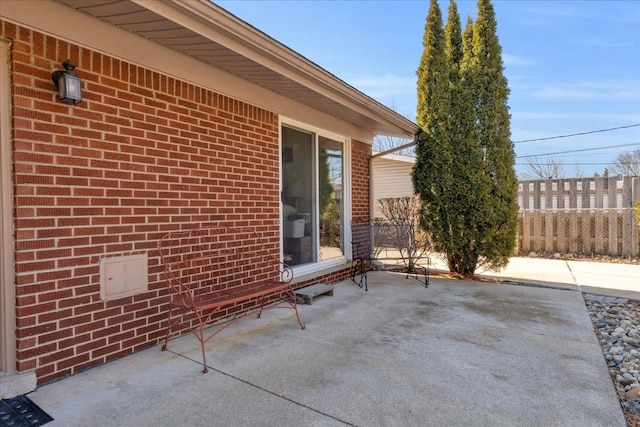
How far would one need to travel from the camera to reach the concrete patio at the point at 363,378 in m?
1.86

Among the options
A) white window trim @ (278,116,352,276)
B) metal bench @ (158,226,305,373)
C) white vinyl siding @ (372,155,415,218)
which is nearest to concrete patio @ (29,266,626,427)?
metal bench @ (158,226,305,373)

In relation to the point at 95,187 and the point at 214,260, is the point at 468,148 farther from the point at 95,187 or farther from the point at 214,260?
the point at 95,187

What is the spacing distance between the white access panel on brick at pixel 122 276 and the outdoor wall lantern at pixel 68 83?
111cm

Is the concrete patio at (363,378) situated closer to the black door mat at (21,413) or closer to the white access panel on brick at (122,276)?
the black door mat at (21,413)

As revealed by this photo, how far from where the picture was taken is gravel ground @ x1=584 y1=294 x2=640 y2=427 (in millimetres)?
2135

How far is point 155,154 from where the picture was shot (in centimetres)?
286

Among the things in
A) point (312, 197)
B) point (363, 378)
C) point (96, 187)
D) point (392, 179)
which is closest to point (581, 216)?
point (392, 179)

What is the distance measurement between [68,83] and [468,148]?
5149 mm

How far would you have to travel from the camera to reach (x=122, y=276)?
262cm

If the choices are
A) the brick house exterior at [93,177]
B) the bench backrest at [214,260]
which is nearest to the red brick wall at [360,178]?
A: the bench backrest at [214,260]

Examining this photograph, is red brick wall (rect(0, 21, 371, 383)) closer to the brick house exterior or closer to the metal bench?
the brick house exterior

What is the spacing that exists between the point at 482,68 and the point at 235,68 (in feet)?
13.5

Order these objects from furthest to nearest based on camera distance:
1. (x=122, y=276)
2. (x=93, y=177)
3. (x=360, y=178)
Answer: (x=360, y=178) < (x=122, y=276) < (x=93, y=177)

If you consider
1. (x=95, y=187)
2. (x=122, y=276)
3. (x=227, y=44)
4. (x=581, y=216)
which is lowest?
(x=122, y=276)
